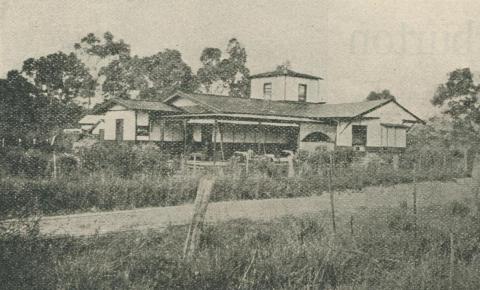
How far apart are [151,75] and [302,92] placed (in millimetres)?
19400

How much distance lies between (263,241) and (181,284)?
2.51 m

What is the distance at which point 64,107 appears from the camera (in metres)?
46.1

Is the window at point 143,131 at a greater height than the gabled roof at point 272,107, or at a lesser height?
lesser

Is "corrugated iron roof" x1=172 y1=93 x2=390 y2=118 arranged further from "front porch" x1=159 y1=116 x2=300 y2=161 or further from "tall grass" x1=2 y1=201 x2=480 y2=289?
"tall grass" x1=2 y1=201 x2=480 y2=289

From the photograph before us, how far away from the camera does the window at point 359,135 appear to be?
32.5 meters

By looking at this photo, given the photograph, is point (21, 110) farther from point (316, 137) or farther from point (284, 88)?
point (316, 137)

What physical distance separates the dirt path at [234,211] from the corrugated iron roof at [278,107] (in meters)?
12.5

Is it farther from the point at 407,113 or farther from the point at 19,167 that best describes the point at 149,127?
the point at 407,113

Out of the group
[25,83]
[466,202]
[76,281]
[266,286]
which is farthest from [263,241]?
[25,83]

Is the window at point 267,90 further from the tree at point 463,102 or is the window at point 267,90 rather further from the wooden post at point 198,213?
the wooden post at point 198,213

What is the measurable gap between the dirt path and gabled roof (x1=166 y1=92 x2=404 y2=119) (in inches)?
492

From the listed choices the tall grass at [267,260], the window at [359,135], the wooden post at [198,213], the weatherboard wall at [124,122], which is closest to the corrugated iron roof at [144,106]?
the weatherboard wall at [124,122]

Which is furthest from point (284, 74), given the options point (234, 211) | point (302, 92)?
point (234, 211)

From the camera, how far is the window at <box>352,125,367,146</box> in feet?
107
